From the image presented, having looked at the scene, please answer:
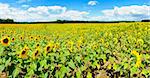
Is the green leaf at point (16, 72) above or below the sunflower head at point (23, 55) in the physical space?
below

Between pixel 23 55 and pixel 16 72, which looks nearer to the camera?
pixel 16 72

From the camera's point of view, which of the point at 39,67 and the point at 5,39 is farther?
the point at 5,39

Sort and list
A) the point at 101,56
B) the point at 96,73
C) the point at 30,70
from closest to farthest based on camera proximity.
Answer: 1. the point at 30,70
2. the point at 96,73
3. the point at 101,56

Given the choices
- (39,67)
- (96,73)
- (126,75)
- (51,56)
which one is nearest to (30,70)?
(39,67)

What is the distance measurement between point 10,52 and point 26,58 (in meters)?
0.25

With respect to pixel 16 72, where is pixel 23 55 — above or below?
above

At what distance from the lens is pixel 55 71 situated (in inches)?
128

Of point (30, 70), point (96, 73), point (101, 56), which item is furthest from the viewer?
point (101, 56)

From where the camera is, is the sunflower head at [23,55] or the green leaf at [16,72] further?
the sunflower head at [23,55]

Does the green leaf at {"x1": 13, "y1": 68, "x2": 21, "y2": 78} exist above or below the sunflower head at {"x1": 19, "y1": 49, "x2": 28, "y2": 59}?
below

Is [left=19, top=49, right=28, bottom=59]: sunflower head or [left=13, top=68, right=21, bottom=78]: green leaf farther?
[left=19, top=49, right=28, bottom=59]: sunflower head

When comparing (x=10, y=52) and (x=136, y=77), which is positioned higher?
(x=10, y=52)

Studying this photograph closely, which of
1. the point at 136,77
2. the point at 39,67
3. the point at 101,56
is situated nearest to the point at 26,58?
the point at 39,67

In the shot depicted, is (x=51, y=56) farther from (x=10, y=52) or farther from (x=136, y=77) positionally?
(x=136, y=77)
